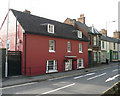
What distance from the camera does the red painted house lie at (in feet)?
55.9

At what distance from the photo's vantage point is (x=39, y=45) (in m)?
18.5

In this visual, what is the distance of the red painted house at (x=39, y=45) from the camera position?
55.9 ft

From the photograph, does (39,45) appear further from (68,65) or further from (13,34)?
(68,65)

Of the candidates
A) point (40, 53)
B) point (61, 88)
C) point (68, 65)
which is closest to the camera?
point (61, 88)

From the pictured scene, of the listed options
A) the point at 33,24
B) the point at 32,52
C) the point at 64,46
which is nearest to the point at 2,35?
the point at 33,24

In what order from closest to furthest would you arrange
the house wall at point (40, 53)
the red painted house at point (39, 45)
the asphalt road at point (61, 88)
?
1. the asphalt road at point (61, 88)
2. the red painted house at point (39, 45)
3. the house wall at point (40, 53)

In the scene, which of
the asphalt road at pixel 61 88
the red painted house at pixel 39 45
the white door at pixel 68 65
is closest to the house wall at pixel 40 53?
→ the red painted house at pixel 39 45

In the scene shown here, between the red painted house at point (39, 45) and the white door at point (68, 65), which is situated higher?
the red painted house at point (39, 45)

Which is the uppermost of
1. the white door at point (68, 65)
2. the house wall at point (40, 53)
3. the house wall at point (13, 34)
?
the house wall at point (13, 34)

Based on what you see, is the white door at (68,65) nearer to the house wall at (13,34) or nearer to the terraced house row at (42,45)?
the terraced house row at (42,45)

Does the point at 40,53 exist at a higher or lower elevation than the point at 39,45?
lower

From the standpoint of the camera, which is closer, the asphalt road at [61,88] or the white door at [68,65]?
the asphalt road at [61,88]

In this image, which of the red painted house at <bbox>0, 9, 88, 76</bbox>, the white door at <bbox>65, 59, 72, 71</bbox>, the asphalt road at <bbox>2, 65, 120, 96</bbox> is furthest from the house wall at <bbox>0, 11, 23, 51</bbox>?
the white door at <bbox>65, 59, 72, 71</bbox>

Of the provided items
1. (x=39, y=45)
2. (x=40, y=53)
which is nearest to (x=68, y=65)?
(x=40, y=53)
